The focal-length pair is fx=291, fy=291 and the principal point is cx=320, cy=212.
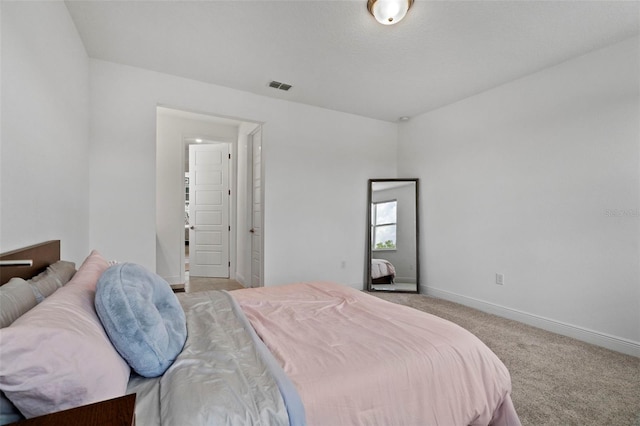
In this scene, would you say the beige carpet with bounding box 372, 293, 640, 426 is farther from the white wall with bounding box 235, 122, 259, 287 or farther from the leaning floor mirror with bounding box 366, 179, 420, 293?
the white wall with bounding box 235, 122, 259, 287

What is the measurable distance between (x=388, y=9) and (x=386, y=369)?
7.36ft

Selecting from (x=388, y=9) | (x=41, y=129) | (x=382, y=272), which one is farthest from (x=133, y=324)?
(x=382, y=272)

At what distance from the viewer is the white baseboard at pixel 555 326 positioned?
2.47 metres

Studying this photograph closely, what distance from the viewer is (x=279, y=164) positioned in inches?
155

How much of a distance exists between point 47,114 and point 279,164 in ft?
8.04

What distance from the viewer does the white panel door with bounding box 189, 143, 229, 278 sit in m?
5.27

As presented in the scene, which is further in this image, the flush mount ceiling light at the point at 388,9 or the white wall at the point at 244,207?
the white wall at the point at 244,207

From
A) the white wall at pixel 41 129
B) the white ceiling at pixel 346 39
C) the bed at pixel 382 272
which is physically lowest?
the bed at pixel 382 272

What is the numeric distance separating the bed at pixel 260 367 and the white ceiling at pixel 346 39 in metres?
2.00

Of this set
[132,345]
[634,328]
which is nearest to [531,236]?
[634,328]

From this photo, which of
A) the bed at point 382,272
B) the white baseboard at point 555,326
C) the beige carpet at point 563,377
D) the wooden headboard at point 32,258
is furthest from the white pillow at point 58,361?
the bed at point 382,272

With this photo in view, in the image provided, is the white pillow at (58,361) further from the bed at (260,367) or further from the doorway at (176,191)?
the doorway at (176,191)

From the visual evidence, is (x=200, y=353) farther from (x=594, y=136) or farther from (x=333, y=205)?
(x=594, y=136)

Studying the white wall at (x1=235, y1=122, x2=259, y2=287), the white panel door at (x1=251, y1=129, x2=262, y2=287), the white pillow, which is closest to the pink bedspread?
the white pillow
